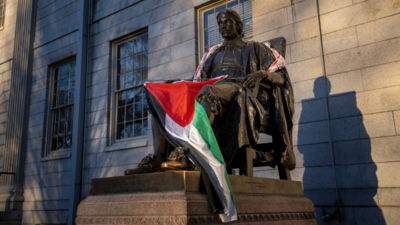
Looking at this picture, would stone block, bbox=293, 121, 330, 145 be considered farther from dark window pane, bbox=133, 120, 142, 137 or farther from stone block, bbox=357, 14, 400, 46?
dark window pane, bbox=133, 120, 142, 137

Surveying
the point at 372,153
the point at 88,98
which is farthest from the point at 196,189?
the point at 88,98

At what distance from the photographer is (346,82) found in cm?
499

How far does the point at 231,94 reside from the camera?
3.16 m

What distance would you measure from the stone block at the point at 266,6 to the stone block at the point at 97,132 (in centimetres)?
400

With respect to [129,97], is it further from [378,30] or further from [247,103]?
[247,103]

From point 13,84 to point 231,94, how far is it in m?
8.78

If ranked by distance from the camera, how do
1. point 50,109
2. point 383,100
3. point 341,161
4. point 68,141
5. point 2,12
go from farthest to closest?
point 2,12 < point 50,109 < point 68,141 < point 341,161 < point 383,100

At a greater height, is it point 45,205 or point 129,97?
point 129,97

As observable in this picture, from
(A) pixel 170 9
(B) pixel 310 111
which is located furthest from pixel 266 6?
(A) pixel 170 9

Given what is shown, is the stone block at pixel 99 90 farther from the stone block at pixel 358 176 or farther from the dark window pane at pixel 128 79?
the stone block at pixel 358 176

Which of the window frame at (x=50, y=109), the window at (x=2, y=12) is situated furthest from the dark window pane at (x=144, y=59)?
the window at (x=2, y=12)

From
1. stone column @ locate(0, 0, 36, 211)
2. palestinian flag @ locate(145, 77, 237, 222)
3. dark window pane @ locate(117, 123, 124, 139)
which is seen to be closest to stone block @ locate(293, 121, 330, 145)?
palestinian flag @ locate(145, 77, 237, 222)

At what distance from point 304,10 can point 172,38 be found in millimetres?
2713

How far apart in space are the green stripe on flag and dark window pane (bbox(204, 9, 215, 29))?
4.37 metres
